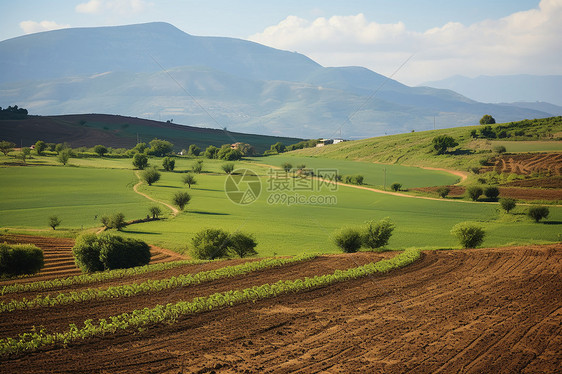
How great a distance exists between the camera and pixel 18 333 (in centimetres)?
1498

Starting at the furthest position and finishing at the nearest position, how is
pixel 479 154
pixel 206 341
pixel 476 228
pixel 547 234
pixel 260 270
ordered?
pixel 479 154 < pixel 547 234 < pixel 476 228 < pixel 260 270 < pixel 206 341

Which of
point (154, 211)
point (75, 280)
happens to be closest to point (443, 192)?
point (154, 211)

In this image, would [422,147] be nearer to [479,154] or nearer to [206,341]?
[479,154]

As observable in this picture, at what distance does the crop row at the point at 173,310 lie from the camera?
1402 centimetres

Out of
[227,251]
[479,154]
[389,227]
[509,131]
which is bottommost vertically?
[227,251]

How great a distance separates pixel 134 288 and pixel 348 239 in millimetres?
17608

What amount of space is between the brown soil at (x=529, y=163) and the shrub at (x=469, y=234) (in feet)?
163

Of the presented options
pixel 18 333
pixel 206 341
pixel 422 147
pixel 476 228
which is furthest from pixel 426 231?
pixel 422 147

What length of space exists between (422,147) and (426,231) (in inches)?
3337

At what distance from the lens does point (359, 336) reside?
14.7m

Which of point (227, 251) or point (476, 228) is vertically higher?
point (476, 228)

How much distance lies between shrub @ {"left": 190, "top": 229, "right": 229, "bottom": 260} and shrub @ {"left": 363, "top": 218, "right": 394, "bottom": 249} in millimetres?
11740

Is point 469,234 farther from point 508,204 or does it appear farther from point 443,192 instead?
point 443,192

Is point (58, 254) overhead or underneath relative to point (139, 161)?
underneath
